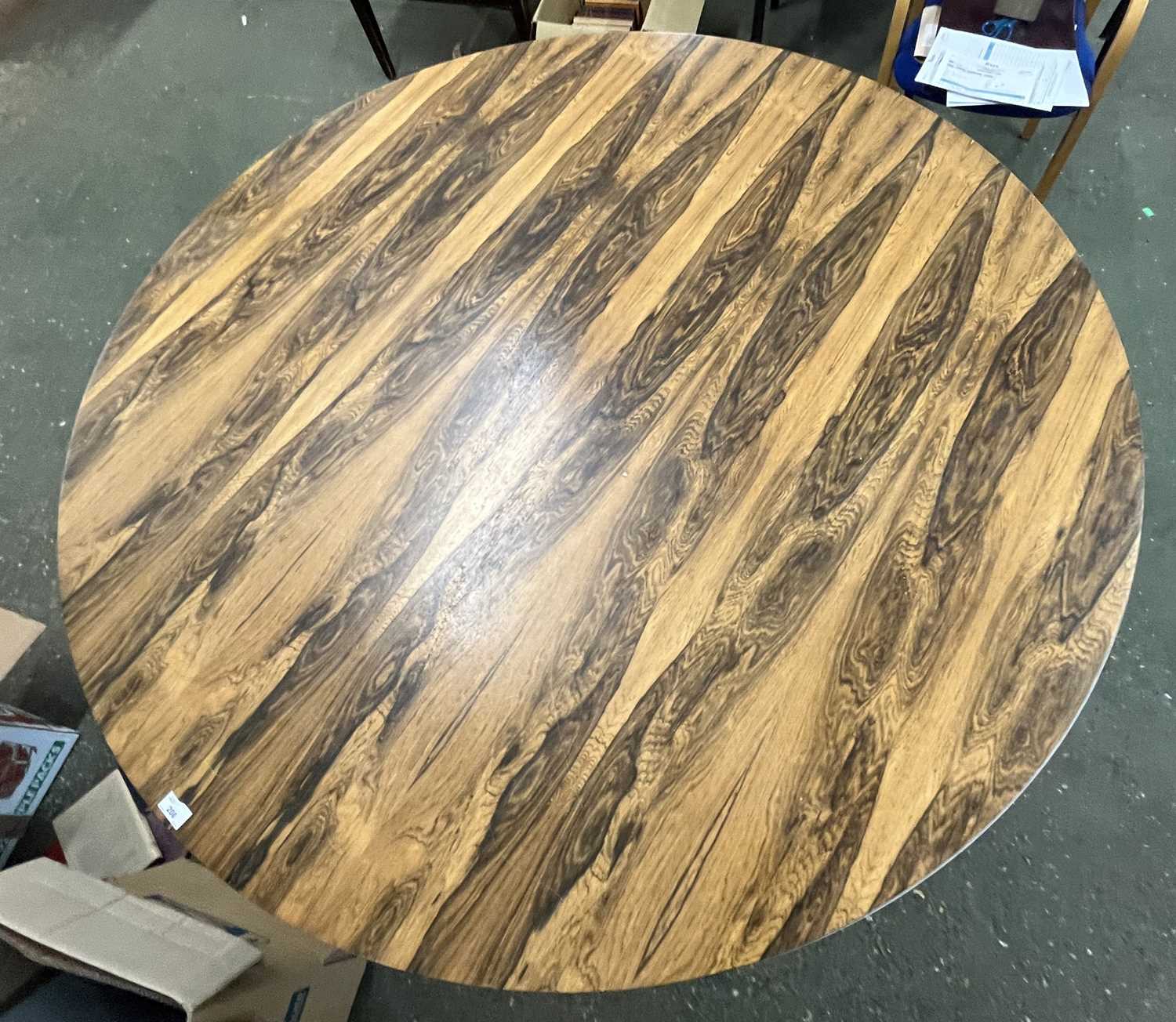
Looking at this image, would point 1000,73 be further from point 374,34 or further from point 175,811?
point 175,811

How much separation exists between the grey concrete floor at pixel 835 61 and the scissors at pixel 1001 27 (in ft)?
1.61

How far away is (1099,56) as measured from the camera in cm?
174

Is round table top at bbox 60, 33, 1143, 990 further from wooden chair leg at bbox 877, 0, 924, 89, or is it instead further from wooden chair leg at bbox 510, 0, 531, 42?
wooden chair leg at bbox 510, 0, 531, 42

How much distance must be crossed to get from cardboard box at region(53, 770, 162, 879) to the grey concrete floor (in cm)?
10

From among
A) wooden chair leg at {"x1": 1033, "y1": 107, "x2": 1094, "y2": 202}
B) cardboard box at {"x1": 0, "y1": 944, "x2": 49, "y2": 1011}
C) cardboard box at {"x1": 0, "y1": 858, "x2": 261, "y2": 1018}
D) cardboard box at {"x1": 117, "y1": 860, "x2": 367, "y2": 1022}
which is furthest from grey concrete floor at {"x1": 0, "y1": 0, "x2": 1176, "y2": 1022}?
cardboard box at {"x1": 0, "y1": 944, "x2": 49, "y2": 1011}

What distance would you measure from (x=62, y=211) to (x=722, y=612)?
94.2 inches

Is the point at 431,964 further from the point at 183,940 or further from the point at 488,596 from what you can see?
the point at 183,940

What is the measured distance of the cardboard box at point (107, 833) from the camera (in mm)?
1473

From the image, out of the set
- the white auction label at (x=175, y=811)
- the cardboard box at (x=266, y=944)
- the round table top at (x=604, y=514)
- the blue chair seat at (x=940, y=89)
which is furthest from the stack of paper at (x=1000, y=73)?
the cardboard box at (x=266, y=944)

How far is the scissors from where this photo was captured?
169 cm

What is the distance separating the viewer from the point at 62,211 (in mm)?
2361

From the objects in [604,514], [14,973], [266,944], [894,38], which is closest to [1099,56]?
[894,38]

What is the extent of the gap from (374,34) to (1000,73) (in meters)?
1.67

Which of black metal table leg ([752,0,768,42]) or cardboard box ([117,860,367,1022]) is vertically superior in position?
black metal table leg ([752,0,768,42])
